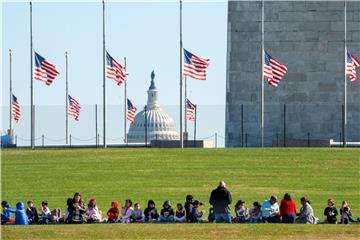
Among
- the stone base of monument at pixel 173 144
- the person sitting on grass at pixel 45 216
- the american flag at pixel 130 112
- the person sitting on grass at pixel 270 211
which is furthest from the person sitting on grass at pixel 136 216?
the american flag at pixel 130 112

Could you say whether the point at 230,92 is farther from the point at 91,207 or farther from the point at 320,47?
the point at 91,207

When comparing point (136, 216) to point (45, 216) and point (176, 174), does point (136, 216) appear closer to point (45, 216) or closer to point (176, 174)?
point (45, 216)

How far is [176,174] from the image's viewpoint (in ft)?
188

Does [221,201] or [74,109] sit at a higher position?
[74,109]

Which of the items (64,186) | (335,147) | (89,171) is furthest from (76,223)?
(335,147)

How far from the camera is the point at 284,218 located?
41.8 metres

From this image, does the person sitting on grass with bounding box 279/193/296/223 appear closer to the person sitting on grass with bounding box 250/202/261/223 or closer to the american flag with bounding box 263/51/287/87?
the person sitting on grass with bounding box 250/202/261/223

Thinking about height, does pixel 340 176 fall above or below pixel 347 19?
below

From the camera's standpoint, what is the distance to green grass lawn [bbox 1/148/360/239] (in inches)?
2040

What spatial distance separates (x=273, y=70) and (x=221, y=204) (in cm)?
2700

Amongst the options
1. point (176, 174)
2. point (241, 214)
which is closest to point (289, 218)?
point (241, 214)

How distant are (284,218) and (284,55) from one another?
3388 centimetres

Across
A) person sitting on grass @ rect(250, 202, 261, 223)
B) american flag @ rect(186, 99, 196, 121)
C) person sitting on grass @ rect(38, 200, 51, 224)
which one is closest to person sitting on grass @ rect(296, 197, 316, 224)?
person sitting on grass @ rect(250, 202, 261, 223)

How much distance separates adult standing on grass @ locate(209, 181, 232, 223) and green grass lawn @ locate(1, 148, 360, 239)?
16.9ft
